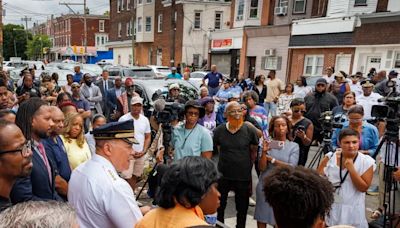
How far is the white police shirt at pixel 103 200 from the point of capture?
7.04ft

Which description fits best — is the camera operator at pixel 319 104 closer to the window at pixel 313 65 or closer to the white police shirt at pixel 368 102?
the white police shirt at pixel 368 102

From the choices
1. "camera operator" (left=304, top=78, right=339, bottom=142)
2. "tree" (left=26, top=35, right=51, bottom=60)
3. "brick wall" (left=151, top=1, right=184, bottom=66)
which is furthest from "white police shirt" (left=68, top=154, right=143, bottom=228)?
"tree" (left=26, top=35, right=51, bottom=60)

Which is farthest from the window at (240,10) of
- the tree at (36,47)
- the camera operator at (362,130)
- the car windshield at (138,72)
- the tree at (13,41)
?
the tree at (13,41)

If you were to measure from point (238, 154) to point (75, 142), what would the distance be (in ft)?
5.91

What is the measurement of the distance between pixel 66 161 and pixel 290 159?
2.32 metres

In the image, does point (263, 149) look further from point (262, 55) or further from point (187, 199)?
point (262, 55)

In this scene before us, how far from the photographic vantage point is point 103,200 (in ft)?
7.04

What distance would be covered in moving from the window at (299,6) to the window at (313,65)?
10.8 feet

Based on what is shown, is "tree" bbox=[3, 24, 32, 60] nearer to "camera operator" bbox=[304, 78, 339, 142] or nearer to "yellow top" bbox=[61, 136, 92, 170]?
"camera operator" bbox=[304, 78, 339, 142]

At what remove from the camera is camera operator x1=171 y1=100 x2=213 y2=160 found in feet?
13.1

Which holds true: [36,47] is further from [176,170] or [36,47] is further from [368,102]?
[176,170]

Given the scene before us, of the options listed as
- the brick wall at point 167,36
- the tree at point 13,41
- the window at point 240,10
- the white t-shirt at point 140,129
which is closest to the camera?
the white t-shirt at point 140,129

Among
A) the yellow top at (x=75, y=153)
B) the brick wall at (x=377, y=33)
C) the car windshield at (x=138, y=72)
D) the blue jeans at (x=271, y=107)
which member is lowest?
the blue jeans at (x=271, y=107)

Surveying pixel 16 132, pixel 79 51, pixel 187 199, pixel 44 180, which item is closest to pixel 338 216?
pixel 187 199
